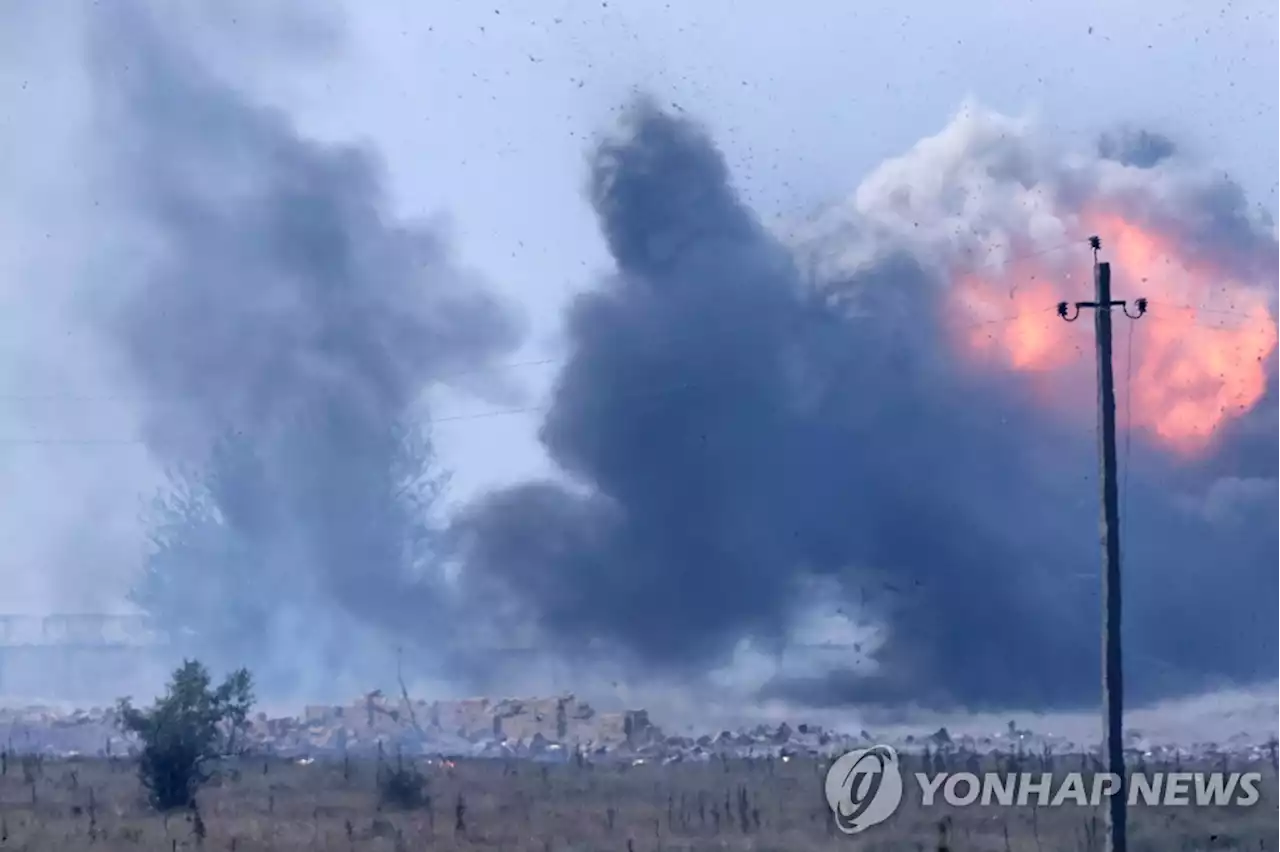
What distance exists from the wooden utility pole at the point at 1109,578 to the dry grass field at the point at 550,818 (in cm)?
535

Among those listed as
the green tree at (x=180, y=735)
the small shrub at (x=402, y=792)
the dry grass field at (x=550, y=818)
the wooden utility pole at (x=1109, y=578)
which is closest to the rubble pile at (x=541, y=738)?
the dry grass field at (x=550, y=818)

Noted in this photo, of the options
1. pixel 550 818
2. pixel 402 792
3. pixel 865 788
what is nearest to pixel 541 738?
pixel 402 792

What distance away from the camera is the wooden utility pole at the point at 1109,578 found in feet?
84.2

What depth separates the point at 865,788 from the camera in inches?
1405

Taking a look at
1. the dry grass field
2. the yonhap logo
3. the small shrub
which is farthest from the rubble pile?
the yonhap logo

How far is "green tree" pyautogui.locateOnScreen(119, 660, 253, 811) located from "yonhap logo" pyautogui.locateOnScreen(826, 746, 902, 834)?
15.0m

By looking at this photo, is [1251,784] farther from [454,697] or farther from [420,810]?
[454,697]

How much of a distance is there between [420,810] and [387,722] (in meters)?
26.2

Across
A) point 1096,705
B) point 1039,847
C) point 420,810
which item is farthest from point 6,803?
point 1096,705

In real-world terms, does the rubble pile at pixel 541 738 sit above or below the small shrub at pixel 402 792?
above

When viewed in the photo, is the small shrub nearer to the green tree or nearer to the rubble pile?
the green tree

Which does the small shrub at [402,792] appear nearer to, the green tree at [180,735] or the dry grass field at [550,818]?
the dry grass field at [550,818]

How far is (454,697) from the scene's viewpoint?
70312 mm

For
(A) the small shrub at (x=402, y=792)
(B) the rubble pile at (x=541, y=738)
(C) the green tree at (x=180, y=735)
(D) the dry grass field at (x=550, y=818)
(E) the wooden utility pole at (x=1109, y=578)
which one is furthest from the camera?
(B) the rubble pile at (x=541, y=738)
